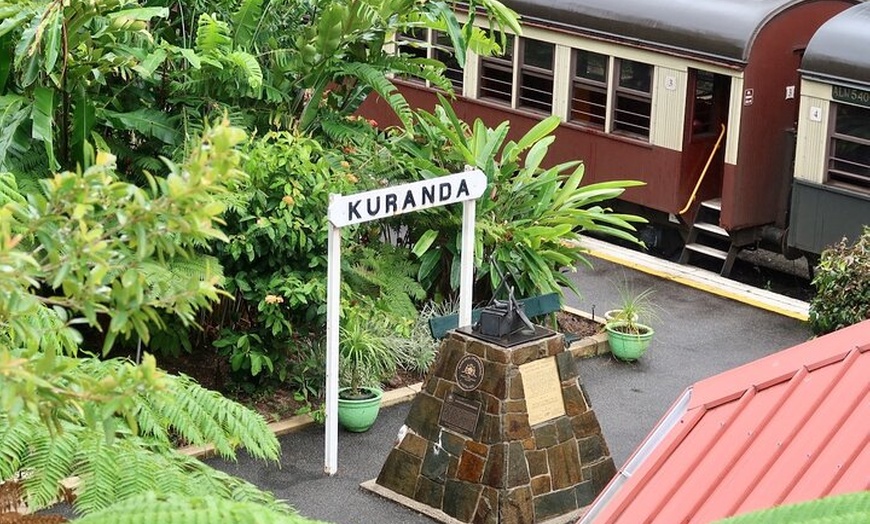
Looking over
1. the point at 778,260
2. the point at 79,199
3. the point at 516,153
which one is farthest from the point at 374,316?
the point at 79,199

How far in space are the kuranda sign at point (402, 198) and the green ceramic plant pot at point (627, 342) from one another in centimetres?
253

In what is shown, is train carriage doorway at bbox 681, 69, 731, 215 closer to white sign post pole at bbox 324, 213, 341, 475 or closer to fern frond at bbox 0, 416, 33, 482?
white sign post pole at bbox 324, 213, 341, 475

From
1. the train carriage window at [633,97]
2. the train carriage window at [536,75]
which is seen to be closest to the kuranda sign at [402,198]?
the train carriage window at [633,97]

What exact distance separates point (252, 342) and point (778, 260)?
748cm

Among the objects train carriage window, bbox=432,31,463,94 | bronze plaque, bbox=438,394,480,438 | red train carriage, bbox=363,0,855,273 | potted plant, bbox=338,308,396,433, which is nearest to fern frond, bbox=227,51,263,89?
potted plant, bbox=338,308,396,433

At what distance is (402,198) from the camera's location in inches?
394

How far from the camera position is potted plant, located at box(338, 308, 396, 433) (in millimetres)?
10836

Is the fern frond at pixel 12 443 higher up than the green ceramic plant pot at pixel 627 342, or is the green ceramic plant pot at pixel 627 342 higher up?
the fern frond at pixel 12 443

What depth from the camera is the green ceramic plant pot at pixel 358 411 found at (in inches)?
425

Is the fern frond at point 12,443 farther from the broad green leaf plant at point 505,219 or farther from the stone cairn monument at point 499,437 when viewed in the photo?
the broad green leaf plant at point 505,219

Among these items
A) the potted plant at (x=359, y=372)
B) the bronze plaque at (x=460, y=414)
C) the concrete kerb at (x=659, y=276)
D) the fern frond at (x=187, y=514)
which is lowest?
the concrete kerb at (x=659, y=276)

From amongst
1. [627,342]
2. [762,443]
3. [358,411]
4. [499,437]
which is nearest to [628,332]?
[627,342]

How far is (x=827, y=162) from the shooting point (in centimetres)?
1440

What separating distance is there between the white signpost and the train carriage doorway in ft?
18.0
